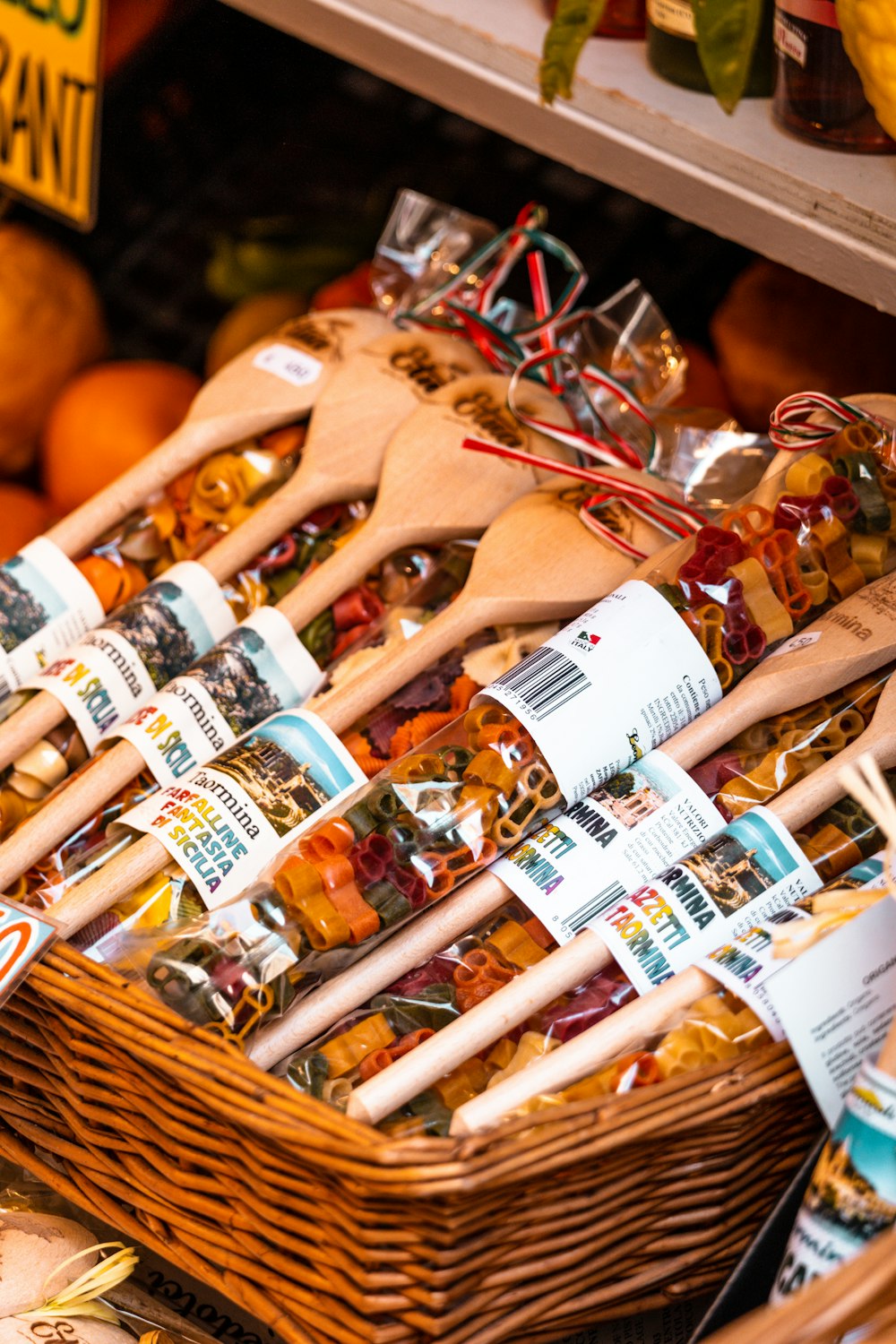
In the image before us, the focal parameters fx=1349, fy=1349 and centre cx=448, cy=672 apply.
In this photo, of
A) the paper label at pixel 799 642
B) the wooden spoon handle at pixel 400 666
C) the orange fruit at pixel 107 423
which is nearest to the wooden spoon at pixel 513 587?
the wooden spoon handle at pixel 400 666

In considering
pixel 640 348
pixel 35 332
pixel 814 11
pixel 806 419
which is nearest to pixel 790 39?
pixel 814 11

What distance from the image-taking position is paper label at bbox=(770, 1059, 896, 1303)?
507 mm

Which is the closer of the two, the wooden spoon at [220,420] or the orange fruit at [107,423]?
the wooden spoon at [220,420]

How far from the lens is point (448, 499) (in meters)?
0.89

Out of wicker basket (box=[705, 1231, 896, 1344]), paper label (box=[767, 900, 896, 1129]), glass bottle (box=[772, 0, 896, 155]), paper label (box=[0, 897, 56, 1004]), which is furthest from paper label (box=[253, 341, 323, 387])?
wicker basket (box=[705, 1231, 896, 1344])

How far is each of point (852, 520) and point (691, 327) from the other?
1.69 ft

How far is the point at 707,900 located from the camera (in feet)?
2.13

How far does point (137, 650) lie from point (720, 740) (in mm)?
378

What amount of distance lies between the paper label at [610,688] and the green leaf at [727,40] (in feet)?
0.92

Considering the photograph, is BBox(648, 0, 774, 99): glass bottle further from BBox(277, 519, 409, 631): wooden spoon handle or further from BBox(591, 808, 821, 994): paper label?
BBox(591, 808, 821, 994): paper label

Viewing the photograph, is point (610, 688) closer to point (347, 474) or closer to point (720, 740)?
point (720, 740)

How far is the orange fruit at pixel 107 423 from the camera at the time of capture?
1.21 meters

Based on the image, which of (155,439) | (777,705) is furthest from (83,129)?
(777,705)

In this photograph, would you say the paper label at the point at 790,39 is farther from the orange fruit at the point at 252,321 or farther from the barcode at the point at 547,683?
the orange fruit at the point at 252,321
